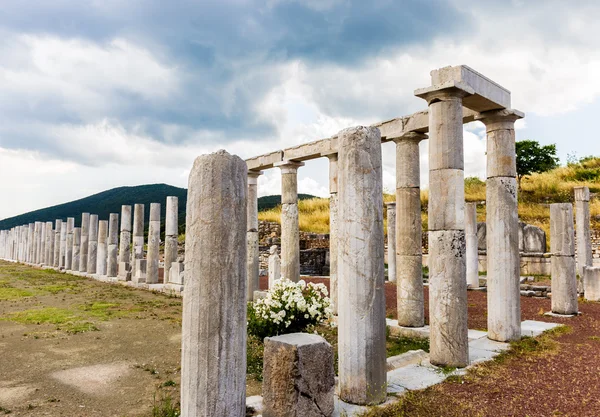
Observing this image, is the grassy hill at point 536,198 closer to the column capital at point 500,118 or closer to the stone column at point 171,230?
the stone column at point 171,230

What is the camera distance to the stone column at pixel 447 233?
6555 mm

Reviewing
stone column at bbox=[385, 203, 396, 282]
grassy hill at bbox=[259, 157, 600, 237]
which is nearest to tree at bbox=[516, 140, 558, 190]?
grassy hill at bbox=[259, 157, 600, 237]

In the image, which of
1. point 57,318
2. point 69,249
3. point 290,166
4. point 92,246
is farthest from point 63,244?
point 290,166

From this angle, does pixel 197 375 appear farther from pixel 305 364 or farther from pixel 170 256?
pixel 170 256

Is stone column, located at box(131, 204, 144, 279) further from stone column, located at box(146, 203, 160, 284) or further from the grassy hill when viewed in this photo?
the grassy hill

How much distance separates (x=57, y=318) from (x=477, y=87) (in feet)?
36.3

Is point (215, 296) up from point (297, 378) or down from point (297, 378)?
up

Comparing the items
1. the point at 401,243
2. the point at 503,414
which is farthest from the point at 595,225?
the point at 503,414

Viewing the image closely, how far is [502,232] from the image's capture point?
26.2 ft

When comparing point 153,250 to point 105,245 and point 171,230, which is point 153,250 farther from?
point 105,245

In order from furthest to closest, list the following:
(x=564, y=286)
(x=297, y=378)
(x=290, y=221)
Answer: (x=290, y=221), (x=564, y=286), (x=297, y=378)

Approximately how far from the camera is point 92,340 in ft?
29.4

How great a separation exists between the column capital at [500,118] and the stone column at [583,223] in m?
8.40

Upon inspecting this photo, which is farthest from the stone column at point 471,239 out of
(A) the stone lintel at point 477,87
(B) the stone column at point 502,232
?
(A) the stone lintel at point 477,87
